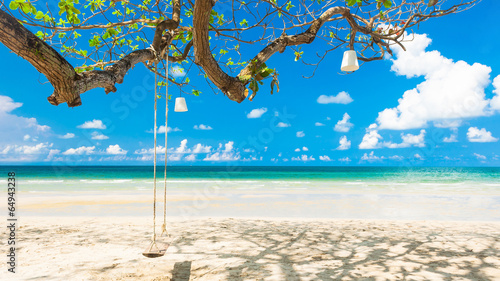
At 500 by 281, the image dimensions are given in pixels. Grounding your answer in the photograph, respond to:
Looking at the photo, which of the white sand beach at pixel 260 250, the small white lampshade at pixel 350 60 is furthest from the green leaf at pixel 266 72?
the white sand beach at pixel 260 250

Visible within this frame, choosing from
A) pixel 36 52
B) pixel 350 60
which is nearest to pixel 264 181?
pixel 350 60

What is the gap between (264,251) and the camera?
3.80 metres

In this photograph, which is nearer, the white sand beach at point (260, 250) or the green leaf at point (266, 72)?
the green leaf at point (266, 72)

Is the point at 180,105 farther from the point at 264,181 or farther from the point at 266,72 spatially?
the point at 264,181

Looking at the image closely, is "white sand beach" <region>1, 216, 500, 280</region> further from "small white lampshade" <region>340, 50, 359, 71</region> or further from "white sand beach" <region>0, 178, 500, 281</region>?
"small white lampshade" <region>340, 50, 359, 71</region>

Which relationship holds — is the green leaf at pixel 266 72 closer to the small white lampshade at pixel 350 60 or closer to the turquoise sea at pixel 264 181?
the small white lampshade at pixel 350 60

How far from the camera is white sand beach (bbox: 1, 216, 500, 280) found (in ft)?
9.89

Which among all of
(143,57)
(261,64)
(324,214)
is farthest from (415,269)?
(324,214)

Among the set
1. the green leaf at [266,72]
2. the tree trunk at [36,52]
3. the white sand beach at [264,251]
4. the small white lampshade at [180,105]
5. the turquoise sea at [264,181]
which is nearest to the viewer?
the tree trunk at [36,52]

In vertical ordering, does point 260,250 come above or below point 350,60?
below

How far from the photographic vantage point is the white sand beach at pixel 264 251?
3016mm

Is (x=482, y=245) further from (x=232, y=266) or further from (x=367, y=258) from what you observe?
(x=232, y=266)

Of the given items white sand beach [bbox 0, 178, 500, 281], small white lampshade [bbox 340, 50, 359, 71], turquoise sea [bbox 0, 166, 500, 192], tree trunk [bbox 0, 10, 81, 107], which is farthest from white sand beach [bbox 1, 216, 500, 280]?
turquoise sea [bbox 0, 166, 500, 192]

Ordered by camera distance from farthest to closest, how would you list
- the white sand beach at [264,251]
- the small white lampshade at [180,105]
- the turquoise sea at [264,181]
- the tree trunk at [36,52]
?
the turquoise sea at [264,181] < the small white lampshade at [180,105] < the white sand beach at [264,251] < the tree trunk at [36,52]
